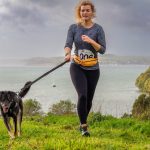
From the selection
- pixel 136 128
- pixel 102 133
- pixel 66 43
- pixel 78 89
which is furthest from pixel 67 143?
pixel 136 128

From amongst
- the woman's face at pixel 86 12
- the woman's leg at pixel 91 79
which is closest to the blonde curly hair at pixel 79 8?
the woman's face at pixel 86 12

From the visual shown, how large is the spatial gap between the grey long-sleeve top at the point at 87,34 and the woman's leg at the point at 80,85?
210 millimetres

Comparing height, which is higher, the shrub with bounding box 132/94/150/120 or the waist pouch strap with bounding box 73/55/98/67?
the waist pouch strap with bounding box 73/55/98/67

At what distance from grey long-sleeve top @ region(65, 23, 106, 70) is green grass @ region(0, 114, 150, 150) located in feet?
5.85

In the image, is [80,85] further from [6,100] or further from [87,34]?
[6,100]

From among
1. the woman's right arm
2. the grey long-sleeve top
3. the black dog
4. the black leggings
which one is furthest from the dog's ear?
the grey long-sleeve top

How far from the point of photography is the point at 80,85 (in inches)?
399

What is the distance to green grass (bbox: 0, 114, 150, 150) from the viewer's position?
333 inches

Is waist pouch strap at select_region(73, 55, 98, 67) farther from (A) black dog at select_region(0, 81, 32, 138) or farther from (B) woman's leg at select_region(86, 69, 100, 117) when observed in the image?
(A) black dog at select_region(0, 81, 32, 138)

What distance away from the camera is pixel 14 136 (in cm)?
1041

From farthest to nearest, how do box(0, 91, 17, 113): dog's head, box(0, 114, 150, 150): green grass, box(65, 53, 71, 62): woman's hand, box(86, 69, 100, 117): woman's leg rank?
box(86, 69, 100, 117): woman's leg
box(0, 91, 17, 113): dog's head
box(65, 53, 71, 62): woman's hand
box(0, 114, 150, 150): green grass

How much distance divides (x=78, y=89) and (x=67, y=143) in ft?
6.46

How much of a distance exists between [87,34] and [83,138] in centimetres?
225

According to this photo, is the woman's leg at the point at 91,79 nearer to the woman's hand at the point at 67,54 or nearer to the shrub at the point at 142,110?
the woman's hand at the point at 67,54
